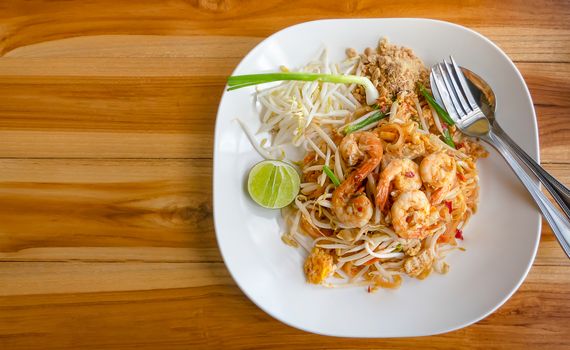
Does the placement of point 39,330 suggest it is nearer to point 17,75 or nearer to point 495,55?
point 17,75

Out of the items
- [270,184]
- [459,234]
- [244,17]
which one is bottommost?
[459,234]

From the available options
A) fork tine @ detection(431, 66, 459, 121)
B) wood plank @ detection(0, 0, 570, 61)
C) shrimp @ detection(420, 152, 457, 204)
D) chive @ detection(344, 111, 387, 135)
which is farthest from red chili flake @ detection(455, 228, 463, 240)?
wood plank @ detection(0, 0, 570, 61)

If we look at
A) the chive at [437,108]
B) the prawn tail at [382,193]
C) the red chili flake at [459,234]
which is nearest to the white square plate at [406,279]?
the red chili flake at [459,234]

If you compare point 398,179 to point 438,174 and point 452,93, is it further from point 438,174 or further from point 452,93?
point 452,93

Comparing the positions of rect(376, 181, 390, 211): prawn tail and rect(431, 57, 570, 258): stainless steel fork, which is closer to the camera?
rect(376, 181, 390, 211): prawn tail

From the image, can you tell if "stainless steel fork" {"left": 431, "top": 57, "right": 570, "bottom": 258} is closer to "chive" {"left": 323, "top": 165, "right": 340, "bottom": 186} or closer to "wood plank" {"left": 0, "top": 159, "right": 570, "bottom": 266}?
"wood plank" {"left": 0, "top": 159, "right": 570, "bottom": 266}

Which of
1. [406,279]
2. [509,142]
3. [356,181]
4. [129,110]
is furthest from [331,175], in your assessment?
[129,110]

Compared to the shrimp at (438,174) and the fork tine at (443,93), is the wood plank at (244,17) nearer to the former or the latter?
the fork tine at (443,93)
